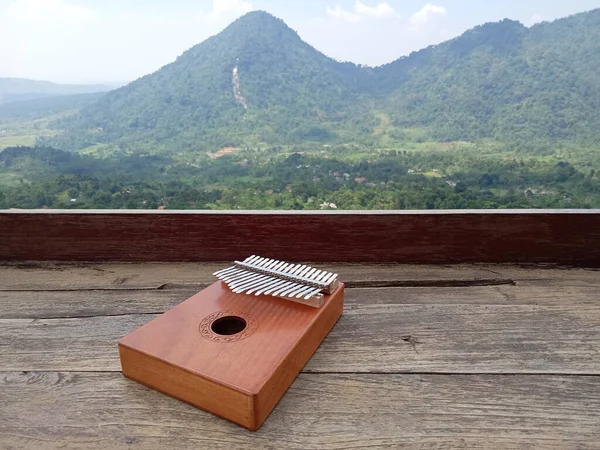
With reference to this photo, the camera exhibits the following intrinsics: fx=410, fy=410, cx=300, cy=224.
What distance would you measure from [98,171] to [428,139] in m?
2.37

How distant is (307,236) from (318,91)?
9.25ft

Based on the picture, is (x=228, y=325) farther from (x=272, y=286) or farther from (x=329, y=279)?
(x=329, y=279)

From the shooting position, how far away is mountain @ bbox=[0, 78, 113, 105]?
304cm

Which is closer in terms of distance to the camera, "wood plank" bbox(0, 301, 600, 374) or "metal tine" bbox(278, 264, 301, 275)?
"wood plank" bbox(0, 301, 600, 374)

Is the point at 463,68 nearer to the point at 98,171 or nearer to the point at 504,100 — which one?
the point at 504,100

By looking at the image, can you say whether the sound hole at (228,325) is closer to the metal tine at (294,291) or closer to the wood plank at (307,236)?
the metal tine at (294,291)

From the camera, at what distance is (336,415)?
0.73 meters

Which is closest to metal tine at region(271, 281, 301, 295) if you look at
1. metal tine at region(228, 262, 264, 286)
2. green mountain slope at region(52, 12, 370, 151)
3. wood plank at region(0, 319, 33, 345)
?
metal tine at region(228, 262, 264, 286)

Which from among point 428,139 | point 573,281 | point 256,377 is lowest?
point 573,281

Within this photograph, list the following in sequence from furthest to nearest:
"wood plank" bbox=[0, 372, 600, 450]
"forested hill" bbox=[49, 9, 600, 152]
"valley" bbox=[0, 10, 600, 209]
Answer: "forested hill" bbox=[49, 9, 600, 152]
"valley" bbox=[0, 10, 600, 209]
"wood plank" bbox=[0, 372, 600, 450]

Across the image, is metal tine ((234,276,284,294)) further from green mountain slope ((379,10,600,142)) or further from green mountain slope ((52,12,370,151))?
green mountain slope ((52,12,370,151))

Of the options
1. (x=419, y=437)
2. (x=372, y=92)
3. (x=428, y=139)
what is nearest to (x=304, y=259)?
(x=419, y=437)

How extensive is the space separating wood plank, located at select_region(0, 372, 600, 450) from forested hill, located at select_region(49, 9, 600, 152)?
2617 mm

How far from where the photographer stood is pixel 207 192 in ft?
6.27
